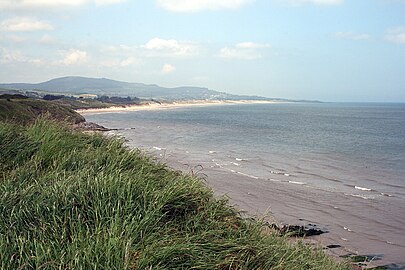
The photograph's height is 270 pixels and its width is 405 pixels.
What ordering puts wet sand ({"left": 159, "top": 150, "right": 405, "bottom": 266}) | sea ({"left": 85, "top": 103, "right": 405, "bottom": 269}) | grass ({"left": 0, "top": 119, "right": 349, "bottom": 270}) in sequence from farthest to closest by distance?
sea ({"left": 85, "top": 103, "right": 405, "bottom": 269}) → wet sand ({"left": 159, "top": 150, "right": 405, "bottom": 266}) → grass ({"left": 0, "top": 119, "right": 349, "bottom": 270})

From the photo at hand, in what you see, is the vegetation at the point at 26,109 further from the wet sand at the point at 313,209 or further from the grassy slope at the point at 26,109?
the wet sand at the point at 313,209

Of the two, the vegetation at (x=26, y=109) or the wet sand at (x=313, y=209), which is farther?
the vegetation at (x=26, y=109)

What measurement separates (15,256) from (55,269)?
481 millimetres

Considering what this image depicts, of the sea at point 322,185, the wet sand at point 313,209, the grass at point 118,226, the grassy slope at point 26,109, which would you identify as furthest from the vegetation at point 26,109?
the grass at point 118,226

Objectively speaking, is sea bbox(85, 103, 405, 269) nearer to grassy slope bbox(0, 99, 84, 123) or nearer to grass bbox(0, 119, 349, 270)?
grass bbox(0, 119, 349, 270)

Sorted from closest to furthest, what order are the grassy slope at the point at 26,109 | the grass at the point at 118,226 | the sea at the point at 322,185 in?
the grass at the point at 118,226, the sea at the point at 322,185, the grassy slope at the point at 26,109

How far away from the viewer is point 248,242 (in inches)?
187

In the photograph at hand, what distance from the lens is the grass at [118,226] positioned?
12.0ft

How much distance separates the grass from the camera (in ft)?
12.0

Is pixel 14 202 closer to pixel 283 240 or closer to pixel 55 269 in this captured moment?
pixel 55 269

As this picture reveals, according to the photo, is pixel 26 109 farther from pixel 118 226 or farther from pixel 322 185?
pixel 118 226

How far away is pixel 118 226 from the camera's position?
413 centimetres

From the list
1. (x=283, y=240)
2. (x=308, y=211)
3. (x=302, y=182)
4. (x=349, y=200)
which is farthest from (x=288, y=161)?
(x=283, y=240)

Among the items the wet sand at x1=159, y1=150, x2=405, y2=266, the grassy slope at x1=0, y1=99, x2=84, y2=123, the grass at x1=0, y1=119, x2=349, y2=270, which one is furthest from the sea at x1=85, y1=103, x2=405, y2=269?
the grassy slope at x1=0, y1=99, x2=84, y2=123
